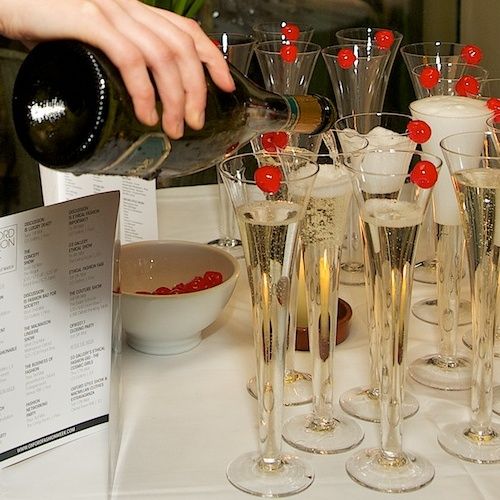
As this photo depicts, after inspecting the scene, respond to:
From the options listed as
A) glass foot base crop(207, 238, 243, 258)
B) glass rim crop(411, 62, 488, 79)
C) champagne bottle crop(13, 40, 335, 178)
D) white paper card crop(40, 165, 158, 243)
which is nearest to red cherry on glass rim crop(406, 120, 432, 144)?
champagne bottle crop(13, 40, 335, 178)

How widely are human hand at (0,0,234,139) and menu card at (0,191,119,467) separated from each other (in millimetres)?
208

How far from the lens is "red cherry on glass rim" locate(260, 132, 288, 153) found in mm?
1159

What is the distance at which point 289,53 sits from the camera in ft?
5.16

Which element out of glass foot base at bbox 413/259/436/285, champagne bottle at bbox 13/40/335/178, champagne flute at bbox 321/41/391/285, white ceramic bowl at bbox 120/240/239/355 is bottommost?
glass foot base at bbox 413/259/436/285

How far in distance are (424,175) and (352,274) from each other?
2.15 feet

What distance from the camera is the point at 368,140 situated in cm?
116

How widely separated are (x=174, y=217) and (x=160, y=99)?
938 millimetres

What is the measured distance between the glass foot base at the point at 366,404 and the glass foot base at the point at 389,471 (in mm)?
86

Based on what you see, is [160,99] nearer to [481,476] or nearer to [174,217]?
[481,476]

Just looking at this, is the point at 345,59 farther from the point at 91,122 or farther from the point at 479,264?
Answer: the point at 91,122

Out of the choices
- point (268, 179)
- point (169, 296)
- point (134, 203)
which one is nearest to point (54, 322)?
point (169, 296)

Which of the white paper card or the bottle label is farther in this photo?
the white paper card

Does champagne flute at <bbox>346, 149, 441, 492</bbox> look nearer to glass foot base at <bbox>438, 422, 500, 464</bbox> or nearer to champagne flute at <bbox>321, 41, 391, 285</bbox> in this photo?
glass foot base at <bbox>438, 422, 500, 464</bbox>

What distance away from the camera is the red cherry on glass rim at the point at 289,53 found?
1571mm
